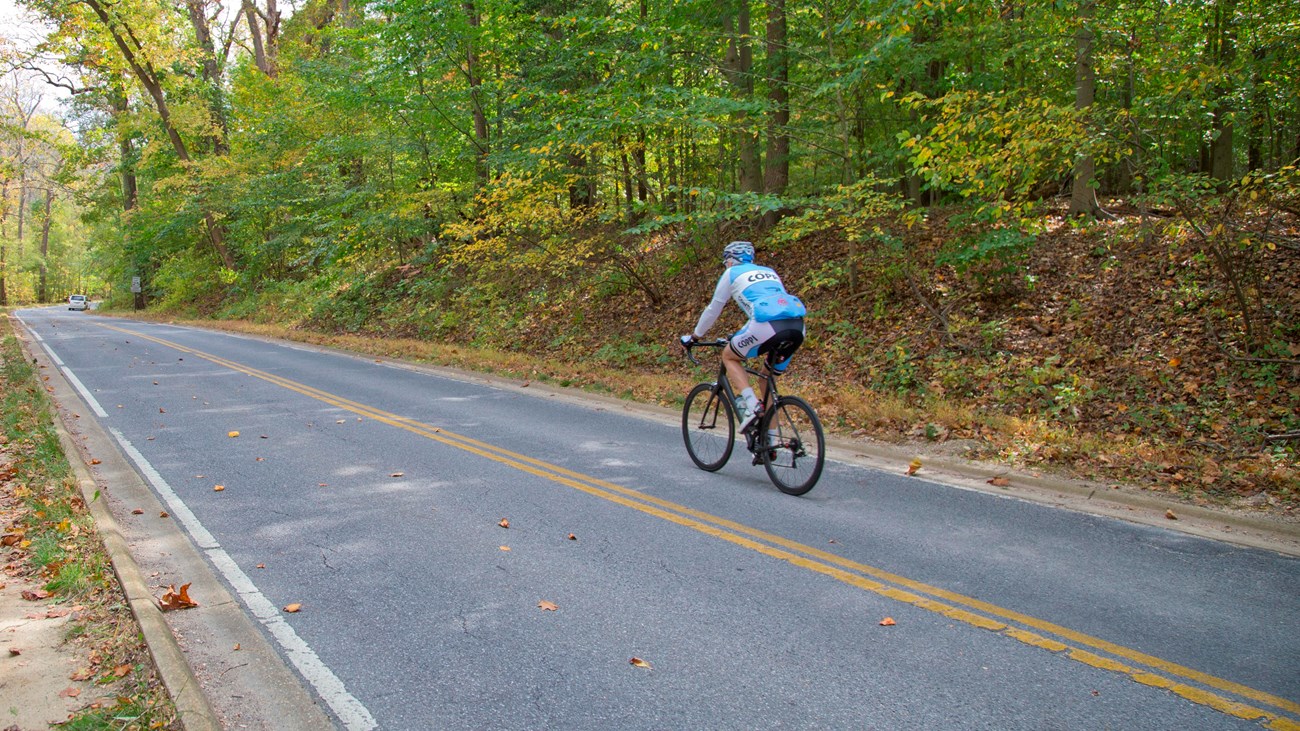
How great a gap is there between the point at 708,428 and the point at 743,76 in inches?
412

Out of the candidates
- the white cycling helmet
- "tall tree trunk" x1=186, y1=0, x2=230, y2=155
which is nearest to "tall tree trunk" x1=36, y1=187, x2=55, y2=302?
"tall tree trunk" x1=186, y1=0, x2=230, y2=155

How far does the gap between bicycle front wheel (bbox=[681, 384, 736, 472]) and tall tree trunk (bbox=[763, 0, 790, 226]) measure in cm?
749

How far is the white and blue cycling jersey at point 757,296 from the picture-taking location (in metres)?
6.47

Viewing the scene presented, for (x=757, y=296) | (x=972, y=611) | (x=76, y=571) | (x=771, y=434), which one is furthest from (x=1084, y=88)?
(x=76, y=571)

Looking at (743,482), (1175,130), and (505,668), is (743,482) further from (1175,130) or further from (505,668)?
(1175,130)

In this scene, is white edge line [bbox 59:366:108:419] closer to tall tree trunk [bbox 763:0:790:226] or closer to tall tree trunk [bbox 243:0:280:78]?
tall tree trunk [bbox 763:0:790:226]

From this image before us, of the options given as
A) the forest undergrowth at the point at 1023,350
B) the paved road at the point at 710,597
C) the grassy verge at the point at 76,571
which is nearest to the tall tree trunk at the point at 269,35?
the forest undergrowth at the point at 1023,350

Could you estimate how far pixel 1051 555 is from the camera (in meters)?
5.06

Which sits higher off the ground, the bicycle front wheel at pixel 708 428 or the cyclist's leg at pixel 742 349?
the cyclist's leg at pixel 742 349

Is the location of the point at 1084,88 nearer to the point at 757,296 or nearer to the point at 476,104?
the point at 757,296

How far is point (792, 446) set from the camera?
259 inches

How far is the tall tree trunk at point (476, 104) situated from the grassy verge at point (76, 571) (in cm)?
1300

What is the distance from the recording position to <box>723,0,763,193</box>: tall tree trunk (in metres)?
15.3

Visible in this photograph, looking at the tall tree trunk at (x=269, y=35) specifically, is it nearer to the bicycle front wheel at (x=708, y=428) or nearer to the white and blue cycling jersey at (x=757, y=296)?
the bicycle front wheel at (x=708, y=428)
